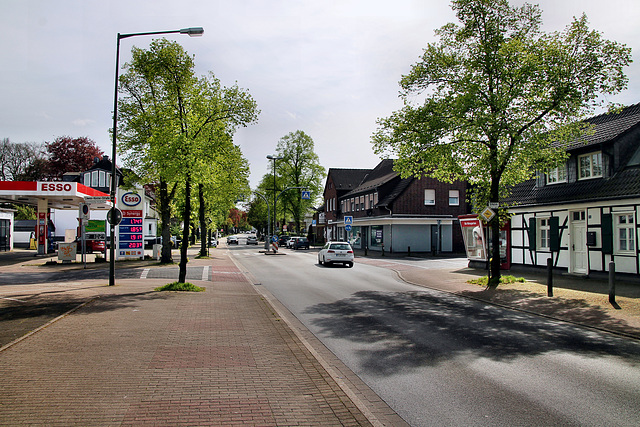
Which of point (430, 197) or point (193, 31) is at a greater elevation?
point (193, 31)

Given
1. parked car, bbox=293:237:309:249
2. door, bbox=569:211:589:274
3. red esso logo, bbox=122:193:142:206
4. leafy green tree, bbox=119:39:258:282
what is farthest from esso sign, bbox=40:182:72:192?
parked car, bbox=293:237:309:249

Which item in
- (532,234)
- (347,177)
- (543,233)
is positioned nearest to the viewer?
(543,233)

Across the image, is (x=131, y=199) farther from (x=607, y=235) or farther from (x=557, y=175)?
(x=607, y=235)

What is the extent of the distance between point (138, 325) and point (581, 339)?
8.23 meters

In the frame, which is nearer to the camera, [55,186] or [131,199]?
[131,199]

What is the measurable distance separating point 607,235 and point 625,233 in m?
0.55

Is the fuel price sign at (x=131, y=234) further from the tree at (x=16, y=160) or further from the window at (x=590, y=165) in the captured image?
the tree at (x=16, y=160)

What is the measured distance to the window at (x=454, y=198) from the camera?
43375mm

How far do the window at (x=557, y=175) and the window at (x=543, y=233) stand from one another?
68.3 inches

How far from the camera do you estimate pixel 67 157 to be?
194 ft

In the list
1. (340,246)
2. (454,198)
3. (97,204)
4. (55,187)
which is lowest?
(340,246)

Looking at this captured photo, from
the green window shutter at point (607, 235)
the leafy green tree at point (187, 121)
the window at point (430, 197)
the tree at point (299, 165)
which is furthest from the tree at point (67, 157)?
the green window shutter at point (607, 235)

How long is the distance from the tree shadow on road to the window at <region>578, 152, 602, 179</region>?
9.02 meters

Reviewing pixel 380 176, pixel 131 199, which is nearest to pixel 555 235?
pixel 131 199
